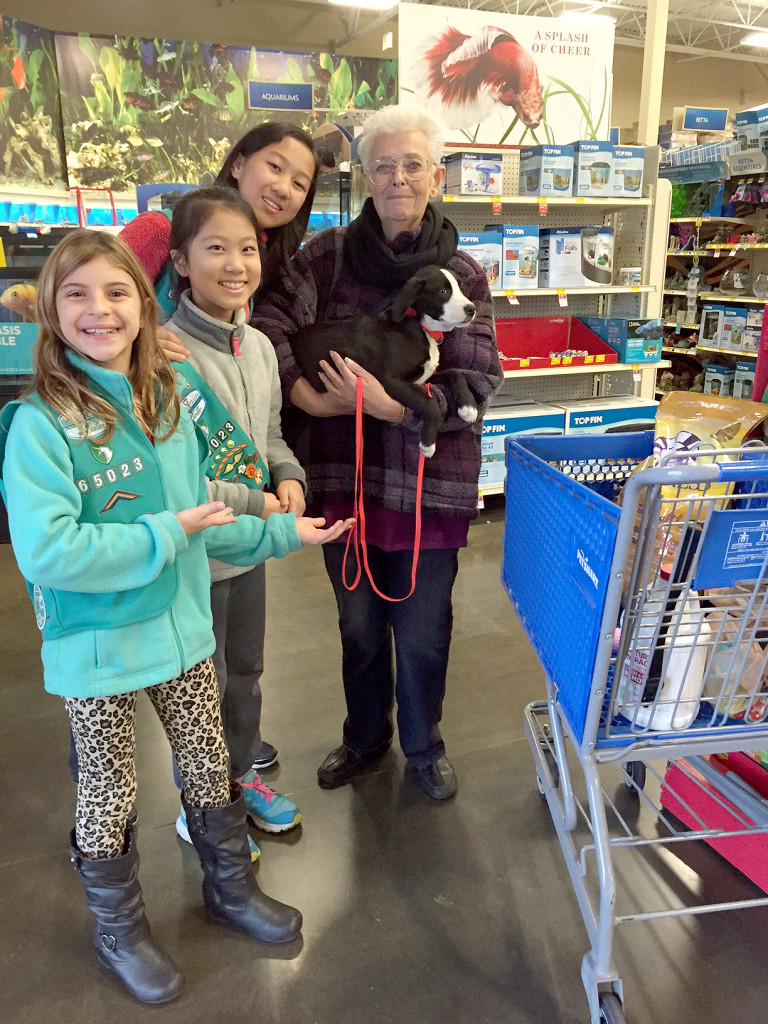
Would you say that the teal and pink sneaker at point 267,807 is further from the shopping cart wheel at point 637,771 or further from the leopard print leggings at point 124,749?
the shopping cart wheel at point 637,771

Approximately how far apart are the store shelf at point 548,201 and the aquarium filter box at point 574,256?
156 millimetres

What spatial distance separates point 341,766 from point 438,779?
285mm

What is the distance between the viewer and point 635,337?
468 centimetres

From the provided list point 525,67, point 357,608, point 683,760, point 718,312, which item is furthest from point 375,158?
point 718,312

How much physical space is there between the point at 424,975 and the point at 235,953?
40 cm

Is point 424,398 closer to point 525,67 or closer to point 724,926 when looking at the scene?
point 724,926

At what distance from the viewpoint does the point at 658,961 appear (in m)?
1.55

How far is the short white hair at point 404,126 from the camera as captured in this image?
160 centimetres

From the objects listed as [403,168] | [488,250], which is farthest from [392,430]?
[488,250]

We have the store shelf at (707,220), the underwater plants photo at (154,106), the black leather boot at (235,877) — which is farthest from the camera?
the underwater plants photo at (154,106)

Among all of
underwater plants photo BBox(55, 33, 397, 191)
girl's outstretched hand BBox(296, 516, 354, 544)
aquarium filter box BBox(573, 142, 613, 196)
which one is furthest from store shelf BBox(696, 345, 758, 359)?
girl's outstretched hand BBox(296, 516, 354, 544)

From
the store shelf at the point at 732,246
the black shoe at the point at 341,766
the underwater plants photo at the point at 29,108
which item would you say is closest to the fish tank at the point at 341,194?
the black shoe at the point at 341,766

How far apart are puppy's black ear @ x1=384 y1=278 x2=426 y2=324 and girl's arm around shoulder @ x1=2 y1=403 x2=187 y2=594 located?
66 cm

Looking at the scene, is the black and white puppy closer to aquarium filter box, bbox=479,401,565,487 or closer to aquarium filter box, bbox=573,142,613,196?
aquarium filter box, bbox=479,401,565,487
